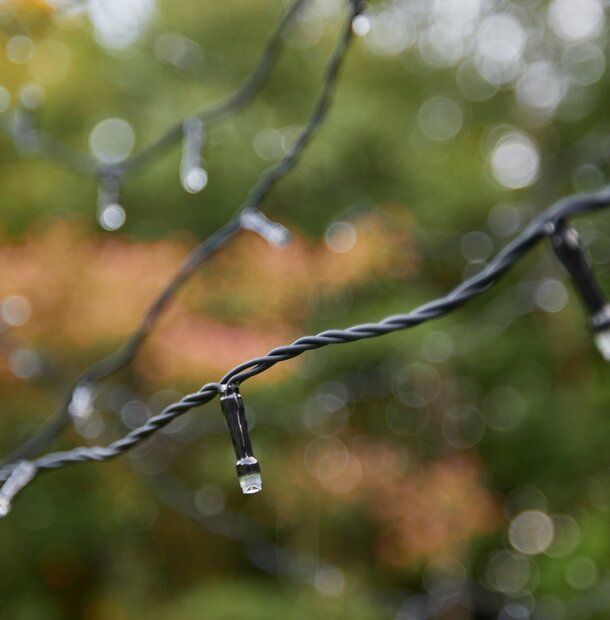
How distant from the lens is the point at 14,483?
116 cm

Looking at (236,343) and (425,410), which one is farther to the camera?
(425,410)

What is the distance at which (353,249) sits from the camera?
509 cm

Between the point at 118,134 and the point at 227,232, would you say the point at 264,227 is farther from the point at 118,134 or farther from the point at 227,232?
the point at 118,134

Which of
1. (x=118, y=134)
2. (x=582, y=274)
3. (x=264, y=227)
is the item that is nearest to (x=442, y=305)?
(x=582, y=274)

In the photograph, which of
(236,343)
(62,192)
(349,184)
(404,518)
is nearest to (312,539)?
(404,518)

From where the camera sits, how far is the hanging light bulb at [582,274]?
Answer: 62 centimetres

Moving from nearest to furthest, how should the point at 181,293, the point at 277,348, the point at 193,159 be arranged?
1. the point at 277,348
2. the point at 193,159
3. the point at 181,293

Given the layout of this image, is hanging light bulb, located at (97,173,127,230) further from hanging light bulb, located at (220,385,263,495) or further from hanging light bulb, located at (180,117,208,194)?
hanging light bulb, located at (220,385,263,495)

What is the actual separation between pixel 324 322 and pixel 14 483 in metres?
4.17

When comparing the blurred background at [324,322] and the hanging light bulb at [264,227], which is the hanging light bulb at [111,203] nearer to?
the hanging light bulb at [264,227]

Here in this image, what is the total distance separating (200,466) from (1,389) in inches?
62.4

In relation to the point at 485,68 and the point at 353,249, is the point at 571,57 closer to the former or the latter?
the point at 485,68

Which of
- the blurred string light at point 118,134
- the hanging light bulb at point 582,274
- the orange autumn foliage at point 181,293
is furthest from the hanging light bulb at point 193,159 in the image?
the orange autumn foliage at point 181,293

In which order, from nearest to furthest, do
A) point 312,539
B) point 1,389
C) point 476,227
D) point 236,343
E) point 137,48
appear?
point 236,343 → point 1,389 → point 312,539 → point 476,227 → point 137,48
